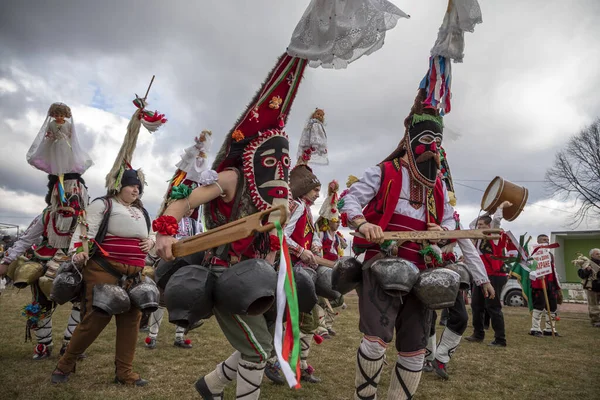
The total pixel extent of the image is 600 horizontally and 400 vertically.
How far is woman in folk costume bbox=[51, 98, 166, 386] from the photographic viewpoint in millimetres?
3852

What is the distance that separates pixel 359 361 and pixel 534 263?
28.3 ft

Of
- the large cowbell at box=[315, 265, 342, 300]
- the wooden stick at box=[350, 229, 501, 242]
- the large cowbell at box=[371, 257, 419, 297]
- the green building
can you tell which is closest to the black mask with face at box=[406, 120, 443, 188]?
the wooden stick at box=[350, 229, 501, 242]

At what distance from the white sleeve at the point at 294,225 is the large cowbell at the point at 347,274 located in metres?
1.36

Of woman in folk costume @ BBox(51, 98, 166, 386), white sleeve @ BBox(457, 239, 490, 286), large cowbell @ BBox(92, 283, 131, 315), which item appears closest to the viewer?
white sleeve @ BBox(457, 239, 490, 286)

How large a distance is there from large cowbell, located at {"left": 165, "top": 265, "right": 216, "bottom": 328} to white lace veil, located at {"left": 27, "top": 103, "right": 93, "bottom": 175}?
364cm

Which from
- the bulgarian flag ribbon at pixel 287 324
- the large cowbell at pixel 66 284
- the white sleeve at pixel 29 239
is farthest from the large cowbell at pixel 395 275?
the white sleeve at pixel 29 239

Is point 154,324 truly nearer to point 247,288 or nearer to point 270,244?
point 270,244

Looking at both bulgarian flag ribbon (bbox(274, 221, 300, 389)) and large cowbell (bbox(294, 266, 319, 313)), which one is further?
large cowbell (bbox(294, 266, 319, 313))

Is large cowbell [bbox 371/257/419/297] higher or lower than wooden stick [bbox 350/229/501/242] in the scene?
lower

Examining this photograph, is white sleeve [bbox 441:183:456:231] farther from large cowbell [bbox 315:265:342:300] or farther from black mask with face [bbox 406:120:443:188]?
large cowbell [bbox 315:265:342:300]

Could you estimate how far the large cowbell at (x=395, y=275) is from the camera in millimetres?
2688

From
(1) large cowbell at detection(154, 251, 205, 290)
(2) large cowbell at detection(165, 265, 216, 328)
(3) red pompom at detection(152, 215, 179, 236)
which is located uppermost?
(3) red pompom at detection(152, 215, 179, 236)

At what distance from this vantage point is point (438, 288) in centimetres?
272

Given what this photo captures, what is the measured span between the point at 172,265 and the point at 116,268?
163 cm
